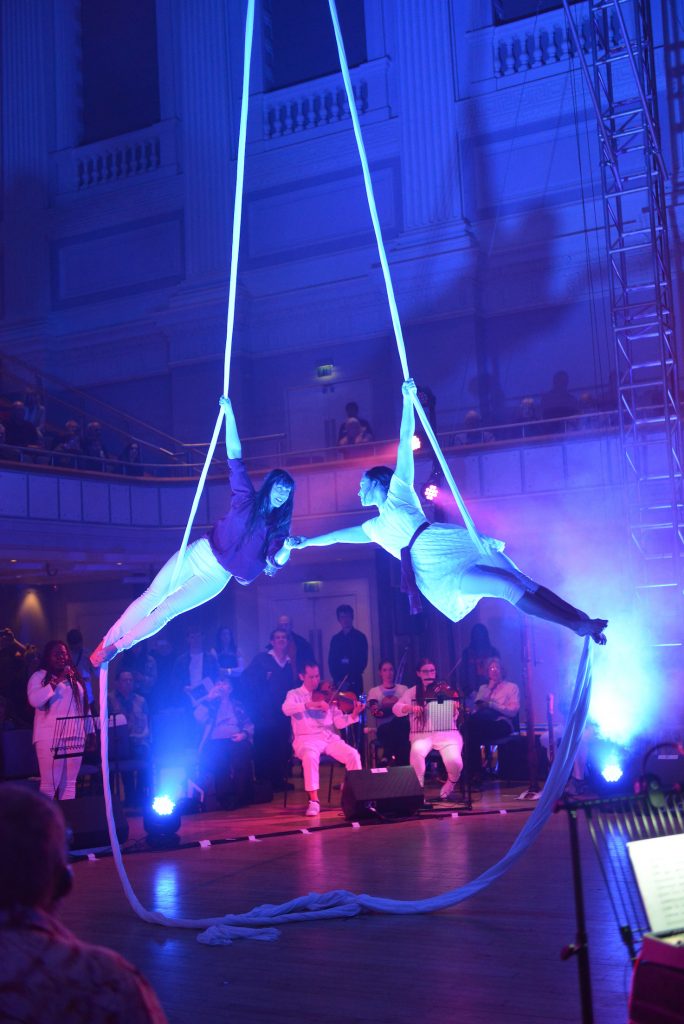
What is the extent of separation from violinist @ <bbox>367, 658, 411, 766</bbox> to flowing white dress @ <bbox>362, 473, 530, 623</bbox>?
4.58m

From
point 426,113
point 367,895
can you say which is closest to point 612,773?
point 367,895

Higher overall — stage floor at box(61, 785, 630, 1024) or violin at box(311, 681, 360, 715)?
violin at box(311, 681, 360, 715)

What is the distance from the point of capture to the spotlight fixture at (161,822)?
6.99 metres

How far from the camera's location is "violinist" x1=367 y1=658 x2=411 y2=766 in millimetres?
9453

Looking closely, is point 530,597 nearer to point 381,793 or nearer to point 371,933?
point 371,933

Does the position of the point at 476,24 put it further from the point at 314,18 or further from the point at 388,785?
the point at 388,785

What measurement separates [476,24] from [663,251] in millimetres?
5022

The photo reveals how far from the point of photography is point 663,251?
1098 centimetres

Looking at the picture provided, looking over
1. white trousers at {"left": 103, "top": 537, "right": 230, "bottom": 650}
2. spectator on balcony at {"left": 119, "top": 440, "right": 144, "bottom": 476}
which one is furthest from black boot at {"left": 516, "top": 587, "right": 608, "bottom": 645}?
spectator on balcony at {"left": 119, "top": 440, "right": 144, "bottom": 476}

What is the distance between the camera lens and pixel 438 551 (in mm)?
4773

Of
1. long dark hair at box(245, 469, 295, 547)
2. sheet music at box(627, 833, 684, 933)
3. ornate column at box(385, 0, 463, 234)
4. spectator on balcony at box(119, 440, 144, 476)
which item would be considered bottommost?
sheet music at box(627, 833, 684, 933)

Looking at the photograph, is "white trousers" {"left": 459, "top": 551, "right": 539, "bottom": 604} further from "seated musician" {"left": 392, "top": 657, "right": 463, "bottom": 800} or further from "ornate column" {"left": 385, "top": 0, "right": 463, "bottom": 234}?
"ornate column" {"left": 385, "top": 0, "right": 463, "bottom": 234}

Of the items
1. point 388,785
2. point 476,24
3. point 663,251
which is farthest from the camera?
point 476,24

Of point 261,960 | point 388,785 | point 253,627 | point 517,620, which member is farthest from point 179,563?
point 253,627
